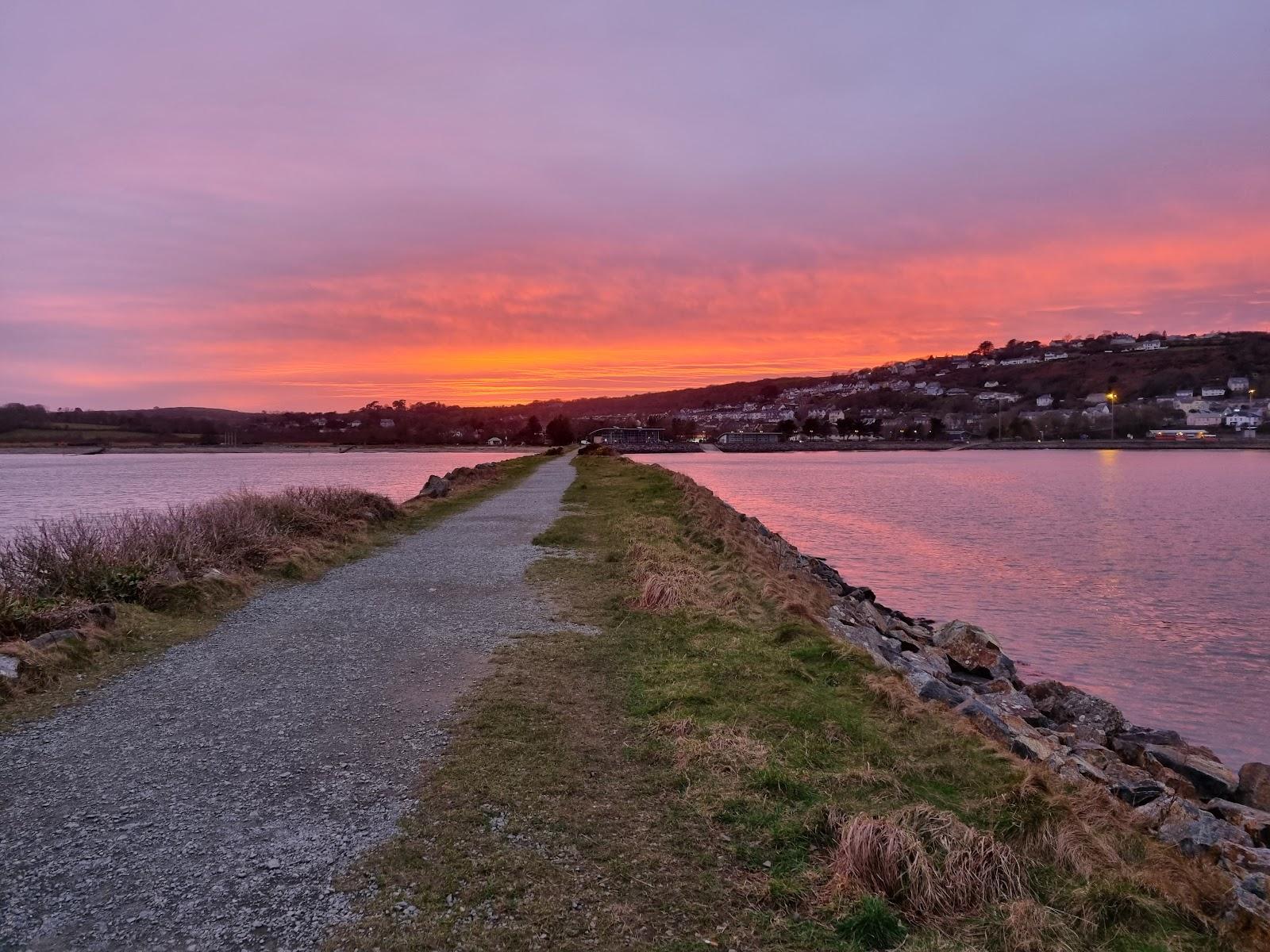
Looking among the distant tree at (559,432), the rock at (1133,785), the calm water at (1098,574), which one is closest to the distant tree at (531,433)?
the distant tree at (559,432)

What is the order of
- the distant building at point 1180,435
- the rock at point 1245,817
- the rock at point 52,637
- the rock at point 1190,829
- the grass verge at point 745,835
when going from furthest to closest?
1. the distant building at point 1180,435
2. the rock at point 52,637
3. the rock at point 1245,817
4. the rock at point 1190,829
5. the grass verge at point 745,835

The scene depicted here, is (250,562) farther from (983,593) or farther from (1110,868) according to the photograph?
(983,593)

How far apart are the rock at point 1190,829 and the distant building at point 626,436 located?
13809cm

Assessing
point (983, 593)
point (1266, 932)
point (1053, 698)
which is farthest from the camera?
point (983, 593)

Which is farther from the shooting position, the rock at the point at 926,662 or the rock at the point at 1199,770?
the rock at the point at 926,662

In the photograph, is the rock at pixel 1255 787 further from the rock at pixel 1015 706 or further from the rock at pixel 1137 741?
the rock at pixel 1015 706

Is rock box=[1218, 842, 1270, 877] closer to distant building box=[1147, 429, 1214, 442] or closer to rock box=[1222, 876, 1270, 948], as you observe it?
rock box=[1222, 876, 1270, 948]

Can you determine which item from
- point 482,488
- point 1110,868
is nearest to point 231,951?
point 1110,868

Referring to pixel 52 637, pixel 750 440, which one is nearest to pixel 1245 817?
pixel 52 637

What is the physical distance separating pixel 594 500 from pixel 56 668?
62.0ft

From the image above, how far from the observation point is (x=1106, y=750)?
842 cm

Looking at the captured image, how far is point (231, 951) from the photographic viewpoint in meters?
3.24

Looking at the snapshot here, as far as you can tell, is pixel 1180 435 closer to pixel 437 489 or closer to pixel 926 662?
pixel 437 489

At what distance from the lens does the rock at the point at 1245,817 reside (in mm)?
6711
